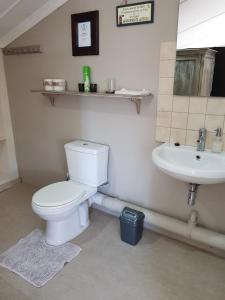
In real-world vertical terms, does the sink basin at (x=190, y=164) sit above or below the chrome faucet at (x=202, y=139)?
below

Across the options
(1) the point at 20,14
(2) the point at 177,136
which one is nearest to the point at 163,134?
(2) the point at 177,136

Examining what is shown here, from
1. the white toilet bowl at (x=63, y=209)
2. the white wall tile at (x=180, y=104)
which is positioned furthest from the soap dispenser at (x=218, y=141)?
the white toilet bowl at (x=63, y=209)

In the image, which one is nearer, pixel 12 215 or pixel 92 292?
pixel 92 292

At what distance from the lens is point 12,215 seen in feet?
7.87

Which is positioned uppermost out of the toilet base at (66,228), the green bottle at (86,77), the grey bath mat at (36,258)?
the green bottle at (86,77)

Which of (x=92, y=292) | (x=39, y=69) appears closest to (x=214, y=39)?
(x=39, y=69)

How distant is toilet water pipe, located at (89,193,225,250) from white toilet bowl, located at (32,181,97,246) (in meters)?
0.26

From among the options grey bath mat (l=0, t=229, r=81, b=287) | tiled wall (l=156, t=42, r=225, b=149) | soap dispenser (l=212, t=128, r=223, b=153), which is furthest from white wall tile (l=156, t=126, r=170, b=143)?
grey bath mat (l=0, t=229, r=81, b=287)

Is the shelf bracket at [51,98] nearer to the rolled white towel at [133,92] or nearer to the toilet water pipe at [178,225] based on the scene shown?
the rolled white towel at [133,92]

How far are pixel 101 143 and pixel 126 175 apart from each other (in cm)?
38

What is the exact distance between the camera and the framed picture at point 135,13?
1.72 metres

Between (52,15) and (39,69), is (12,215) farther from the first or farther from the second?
(52,15)

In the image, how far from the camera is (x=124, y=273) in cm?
171

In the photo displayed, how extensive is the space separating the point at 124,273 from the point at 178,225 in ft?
1.90
